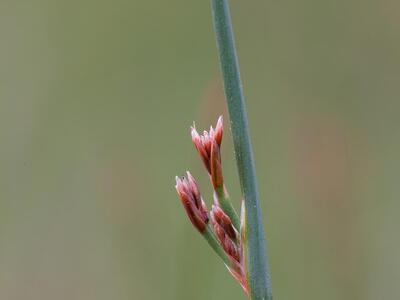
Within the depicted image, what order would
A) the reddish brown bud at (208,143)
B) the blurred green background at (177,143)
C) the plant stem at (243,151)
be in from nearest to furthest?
the plant stem at (243,151) < the reddish brown bud at (208,143) < the blurred green background at (177,143)

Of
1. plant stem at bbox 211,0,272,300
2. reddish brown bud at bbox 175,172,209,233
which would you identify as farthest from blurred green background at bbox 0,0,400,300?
plant stem at bbox 211,0,272,300

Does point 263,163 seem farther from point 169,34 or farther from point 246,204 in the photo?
point 246,204

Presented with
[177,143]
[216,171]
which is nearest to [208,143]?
[216,171]

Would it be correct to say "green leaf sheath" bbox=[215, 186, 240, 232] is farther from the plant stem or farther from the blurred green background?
the blurred green background

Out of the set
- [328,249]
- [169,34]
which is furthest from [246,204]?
[169,34]

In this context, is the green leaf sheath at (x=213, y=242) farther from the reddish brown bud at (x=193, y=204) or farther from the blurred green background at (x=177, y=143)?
the blurred green background at (x=177, y=143)

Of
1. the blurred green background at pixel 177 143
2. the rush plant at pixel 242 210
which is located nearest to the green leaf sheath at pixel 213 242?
the rush plant at pixel 242 210

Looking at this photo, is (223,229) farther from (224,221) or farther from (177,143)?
(177,143)
